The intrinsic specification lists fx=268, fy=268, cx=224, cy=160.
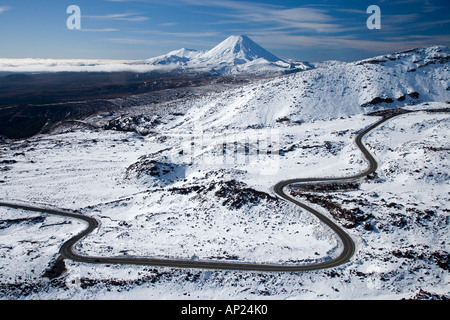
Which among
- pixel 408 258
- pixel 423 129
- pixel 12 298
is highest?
pixel 423 129

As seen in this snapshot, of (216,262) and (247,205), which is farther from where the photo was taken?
(247,205)

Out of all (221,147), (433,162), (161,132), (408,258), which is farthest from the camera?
(161,132)

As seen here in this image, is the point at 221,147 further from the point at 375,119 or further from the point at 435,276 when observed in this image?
the point at 435,276

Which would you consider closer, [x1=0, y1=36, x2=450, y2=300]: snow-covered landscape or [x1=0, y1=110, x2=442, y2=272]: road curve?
[x1=0, y1=36, x2=450, y2=300]: snow-covered landscape

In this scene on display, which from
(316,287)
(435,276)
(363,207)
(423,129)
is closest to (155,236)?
(316,287)

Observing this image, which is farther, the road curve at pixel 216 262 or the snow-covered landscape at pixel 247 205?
the road curve at pixel 216 262

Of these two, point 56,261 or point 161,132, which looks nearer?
point 56,261

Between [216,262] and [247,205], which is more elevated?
[247,205]
